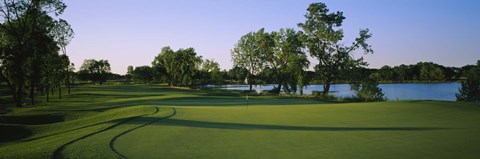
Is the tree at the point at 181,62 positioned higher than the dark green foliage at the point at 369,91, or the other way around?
the tree at the point at 181,62

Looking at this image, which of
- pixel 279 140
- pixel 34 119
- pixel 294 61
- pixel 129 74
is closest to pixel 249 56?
pixel 294 61

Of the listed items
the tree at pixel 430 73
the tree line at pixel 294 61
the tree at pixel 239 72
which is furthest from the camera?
the tree at pixel 430 73

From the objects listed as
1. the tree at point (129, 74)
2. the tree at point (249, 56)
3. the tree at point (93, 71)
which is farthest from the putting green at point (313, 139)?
the tree at point (129, 74)

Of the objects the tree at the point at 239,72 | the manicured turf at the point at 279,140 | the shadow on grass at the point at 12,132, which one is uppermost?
the tree at the point at 239,72

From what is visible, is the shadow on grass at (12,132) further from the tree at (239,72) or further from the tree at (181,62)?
the tree at (181,62)

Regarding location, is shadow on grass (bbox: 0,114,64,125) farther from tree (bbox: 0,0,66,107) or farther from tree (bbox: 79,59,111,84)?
tree (bbox: 79,59,111,84)

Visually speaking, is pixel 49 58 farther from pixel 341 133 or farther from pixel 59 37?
pixel 341 133

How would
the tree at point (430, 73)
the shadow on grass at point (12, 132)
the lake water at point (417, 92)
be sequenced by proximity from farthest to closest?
the tree at point (430, 73) → the lake water at point (417, 92) → the shadow on grass at point (12, 132)

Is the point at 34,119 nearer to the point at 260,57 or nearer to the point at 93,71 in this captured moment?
the point at 260,57

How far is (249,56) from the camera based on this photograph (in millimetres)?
65688

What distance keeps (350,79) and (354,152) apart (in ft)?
124

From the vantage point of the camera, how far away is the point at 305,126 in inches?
447

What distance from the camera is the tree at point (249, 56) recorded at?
64.4 metres

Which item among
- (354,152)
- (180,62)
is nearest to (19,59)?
(354,152)
